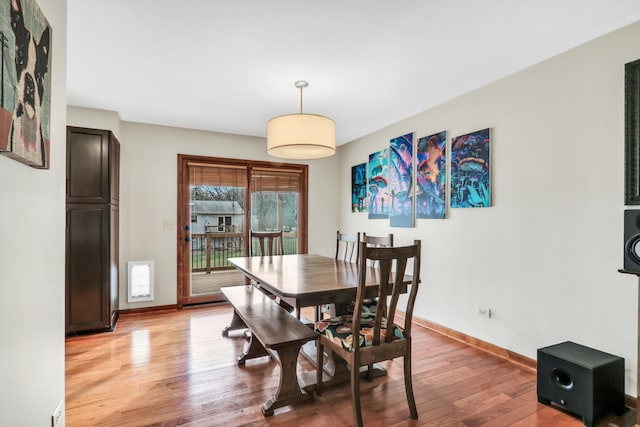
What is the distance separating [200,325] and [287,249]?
6.13 ft

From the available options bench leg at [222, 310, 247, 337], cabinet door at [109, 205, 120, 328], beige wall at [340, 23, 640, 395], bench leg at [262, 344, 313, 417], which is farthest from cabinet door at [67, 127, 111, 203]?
beige wall at [340, 23, 640, 395]

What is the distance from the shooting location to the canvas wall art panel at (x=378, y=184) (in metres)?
4.25

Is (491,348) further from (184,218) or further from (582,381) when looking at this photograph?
(184,218)

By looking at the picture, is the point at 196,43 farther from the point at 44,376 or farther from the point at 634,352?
the point at 634,352

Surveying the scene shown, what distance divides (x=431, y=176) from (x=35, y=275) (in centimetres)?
332

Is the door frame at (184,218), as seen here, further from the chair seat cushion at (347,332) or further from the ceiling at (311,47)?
the chair seat cushion at (347,332)

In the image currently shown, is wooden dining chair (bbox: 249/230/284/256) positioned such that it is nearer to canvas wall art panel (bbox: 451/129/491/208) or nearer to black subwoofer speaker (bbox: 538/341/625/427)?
canvas wall art panel (bbox: 451/129/491/208)

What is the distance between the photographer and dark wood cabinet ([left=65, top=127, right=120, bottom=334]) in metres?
3.20

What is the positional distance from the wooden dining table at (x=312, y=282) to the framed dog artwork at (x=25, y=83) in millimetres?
1328

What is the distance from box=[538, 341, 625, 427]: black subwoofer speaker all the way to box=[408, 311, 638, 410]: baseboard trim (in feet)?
0.86

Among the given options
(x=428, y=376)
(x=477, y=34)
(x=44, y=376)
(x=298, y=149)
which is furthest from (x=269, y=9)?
(x=428, y=376)

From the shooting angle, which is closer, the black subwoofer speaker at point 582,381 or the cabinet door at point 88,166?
the black subwoofer speaker at point 582,381

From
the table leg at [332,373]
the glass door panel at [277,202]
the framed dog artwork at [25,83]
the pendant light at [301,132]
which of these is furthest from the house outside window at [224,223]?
the framed dog artwork at [25,83]

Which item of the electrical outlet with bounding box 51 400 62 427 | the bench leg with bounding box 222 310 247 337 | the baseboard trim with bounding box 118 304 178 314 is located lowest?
the baseboard trim with bounding box 118 304 178 314
